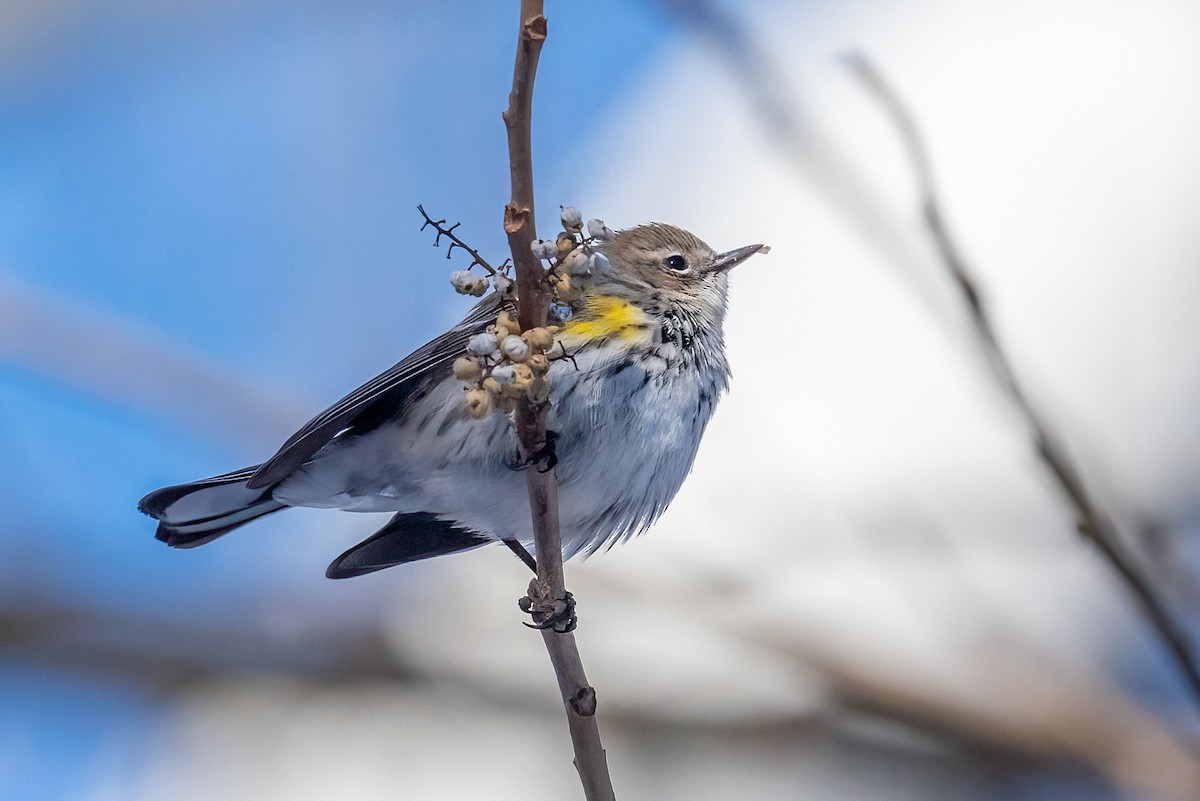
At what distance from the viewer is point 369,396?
2852mm

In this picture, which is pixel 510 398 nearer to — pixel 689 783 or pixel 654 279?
pixel 654 279

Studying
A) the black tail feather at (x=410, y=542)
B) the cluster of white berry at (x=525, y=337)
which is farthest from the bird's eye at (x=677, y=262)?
the cluster of white berry at (x=525, y=337)

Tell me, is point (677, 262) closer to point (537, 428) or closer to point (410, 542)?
point (410, 542)

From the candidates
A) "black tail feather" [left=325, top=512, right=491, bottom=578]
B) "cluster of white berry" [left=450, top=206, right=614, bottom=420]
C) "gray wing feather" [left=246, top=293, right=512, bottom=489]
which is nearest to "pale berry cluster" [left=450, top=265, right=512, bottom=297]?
"cluster of white berry" [left=450, top=206, right=614, bottom=420]

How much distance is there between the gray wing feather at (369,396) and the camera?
9.30 feet

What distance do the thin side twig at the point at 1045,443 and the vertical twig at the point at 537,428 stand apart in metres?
0.58

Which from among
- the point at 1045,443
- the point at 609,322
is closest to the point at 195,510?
the point at 609,322

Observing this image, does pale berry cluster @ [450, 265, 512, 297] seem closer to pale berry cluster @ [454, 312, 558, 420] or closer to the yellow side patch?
pale berry cluster @ [454, 312, 558, 420]

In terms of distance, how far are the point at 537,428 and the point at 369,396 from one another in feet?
3.23

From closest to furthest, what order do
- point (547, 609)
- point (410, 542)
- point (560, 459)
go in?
point (547, 609) → point (560, 459) → point (410, 542)

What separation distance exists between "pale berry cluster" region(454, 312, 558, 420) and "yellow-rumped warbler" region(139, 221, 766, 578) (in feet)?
2.30

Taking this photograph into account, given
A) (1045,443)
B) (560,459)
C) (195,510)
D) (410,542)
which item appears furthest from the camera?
(410,542)

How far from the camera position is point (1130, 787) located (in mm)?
2314

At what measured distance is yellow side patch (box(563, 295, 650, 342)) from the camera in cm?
279
